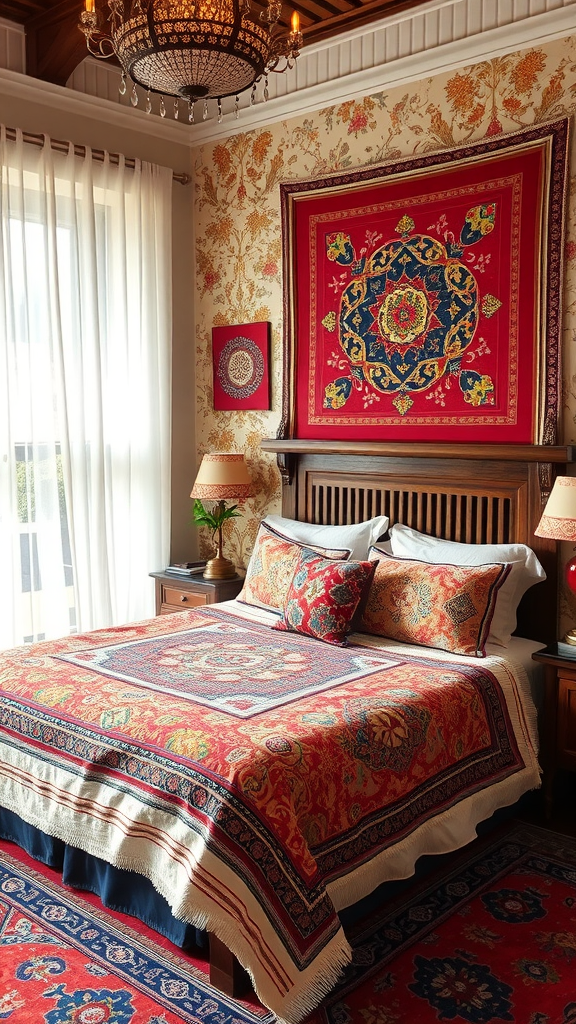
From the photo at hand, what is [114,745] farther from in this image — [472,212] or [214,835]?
[472,212]

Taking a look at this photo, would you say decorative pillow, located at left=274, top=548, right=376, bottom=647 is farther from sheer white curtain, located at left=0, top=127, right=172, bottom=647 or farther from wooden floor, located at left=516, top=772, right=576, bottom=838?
sheer white curtain, located at left=0, top=127, right=172, bottom=647

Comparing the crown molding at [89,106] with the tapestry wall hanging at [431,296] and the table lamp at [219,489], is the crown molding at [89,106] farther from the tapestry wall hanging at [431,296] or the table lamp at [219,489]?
the table lamp at [219,489]

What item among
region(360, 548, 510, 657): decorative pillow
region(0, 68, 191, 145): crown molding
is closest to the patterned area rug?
region(360, 548, 510, 657): decorative pillow

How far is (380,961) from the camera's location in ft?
7.76

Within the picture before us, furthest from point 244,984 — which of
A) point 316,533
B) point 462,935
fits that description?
point 316,533

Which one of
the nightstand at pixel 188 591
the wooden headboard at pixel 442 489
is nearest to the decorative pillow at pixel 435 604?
the wooden headboard at pixel 442 489

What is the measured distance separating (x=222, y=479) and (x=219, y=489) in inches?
2.1

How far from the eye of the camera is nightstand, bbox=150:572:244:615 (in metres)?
4.32

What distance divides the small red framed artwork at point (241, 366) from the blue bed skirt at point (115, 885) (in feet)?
8.21

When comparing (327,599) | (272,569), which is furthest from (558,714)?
(272,569)

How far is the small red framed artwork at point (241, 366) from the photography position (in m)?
4.57

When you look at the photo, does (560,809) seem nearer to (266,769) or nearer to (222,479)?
(266,769)

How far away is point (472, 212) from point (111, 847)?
9.30 feet

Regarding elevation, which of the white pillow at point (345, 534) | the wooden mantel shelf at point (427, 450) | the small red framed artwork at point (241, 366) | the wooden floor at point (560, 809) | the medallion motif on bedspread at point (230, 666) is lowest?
the wooden floor at point (560, 809)
